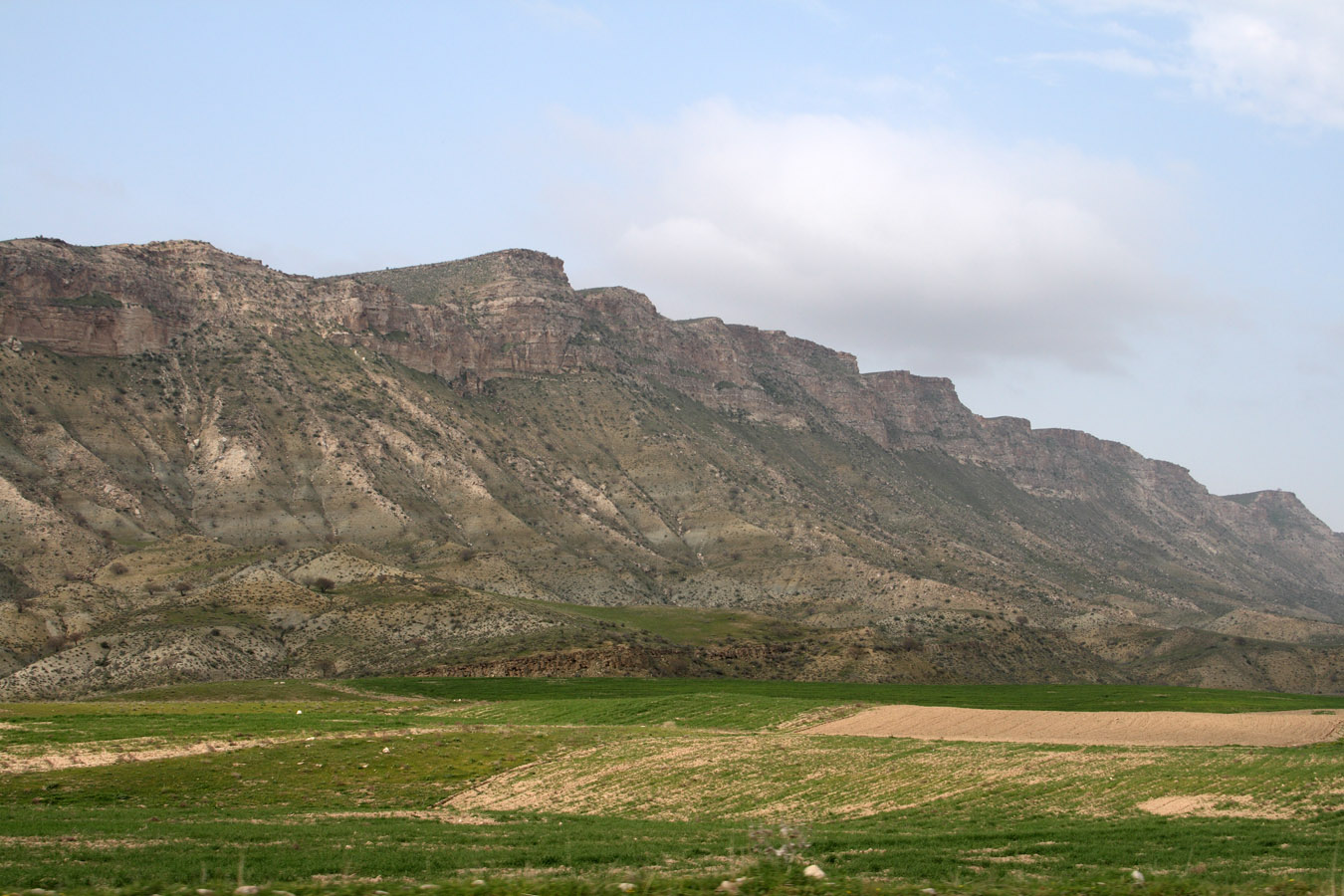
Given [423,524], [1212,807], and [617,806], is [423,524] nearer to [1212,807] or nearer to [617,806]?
[617,806]

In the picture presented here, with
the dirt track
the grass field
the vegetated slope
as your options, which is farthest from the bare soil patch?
the vegetated slope

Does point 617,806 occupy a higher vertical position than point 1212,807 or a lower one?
lower

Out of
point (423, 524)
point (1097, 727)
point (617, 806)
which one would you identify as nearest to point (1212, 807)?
point (617, 806)

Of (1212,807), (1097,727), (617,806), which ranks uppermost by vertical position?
(1212,807)

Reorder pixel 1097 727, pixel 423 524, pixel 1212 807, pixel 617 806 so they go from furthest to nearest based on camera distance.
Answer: pixel 423 524, pixel 1097 727, pixel 617 806, pixel 1212 807

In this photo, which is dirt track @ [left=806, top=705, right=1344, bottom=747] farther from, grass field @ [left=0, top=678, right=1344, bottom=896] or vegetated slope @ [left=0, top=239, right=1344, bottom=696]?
vegetated slope @ [left=0, top=239, right=1344, bottom=696]

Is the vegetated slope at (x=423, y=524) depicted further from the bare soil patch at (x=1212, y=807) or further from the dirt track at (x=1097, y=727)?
the bare soil patch at (x=1212, y=807)
